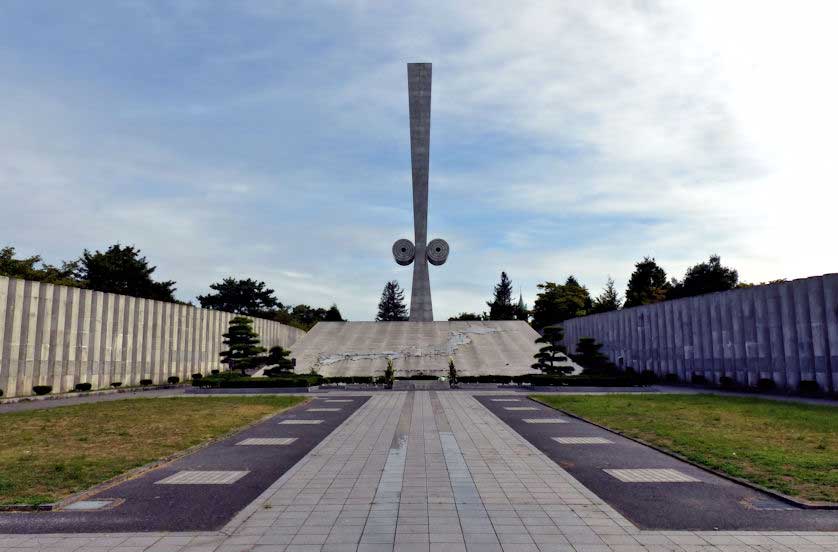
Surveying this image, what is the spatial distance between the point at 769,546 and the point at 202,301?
9545 cm

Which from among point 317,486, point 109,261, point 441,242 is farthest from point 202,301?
point 317,486

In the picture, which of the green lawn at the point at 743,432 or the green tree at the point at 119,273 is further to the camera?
the green tree at the point at 119,273

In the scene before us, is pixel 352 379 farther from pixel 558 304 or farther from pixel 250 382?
pixel 558 304

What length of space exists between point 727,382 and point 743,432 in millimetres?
19159

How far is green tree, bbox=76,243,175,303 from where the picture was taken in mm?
61812

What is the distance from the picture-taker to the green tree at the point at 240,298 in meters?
91.9

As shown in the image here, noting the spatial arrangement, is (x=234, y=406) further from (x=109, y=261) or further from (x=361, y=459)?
(x=109, y=261)

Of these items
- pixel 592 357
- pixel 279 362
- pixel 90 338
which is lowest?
pixel 279 362

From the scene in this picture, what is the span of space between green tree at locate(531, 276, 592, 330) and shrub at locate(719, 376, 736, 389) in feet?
135

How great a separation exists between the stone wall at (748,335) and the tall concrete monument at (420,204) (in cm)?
2181

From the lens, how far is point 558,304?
252 feet

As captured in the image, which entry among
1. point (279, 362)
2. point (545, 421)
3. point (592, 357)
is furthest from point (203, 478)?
point (592, 357)

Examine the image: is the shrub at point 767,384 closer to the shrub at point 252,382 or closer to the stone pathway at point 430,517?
the stone pathway at point 430,517

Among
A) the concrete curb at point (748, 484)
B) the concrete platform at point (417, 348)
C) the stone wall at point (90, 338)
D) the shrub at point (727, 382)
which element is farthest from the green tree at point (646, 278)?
the concrete curb at point (748, 484)
